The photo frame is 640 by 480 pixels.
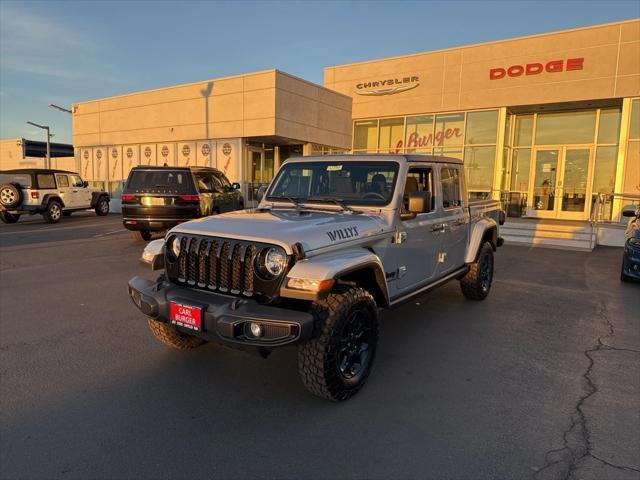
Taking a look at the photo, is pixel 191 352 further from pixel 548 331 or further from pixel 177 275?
pixel 548 331

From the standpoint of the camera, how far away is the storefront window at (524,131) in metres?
18.0

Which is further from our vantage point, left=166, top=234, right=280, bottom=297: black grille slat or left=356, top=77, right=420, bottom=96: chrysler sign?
left=356, top=77, right=420, bottom=96: chrysler sign

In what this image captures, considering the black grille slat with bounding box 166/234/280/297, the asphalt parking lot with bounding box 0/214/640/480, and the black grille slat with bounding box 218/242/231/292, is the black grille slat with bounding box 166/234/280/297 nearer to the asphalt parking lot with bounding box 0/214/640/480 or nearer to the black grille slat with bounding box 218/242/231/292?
the black grille slat with bounding box 218/242/231/292

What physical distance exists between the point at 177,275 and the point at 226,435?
4.56ft

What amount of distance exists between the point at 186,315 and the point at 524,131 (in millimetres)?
18188

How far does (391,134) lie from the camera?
2047 cm

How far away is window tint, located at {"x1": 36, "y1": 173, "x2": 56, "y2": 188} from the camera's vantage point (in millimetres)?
16141

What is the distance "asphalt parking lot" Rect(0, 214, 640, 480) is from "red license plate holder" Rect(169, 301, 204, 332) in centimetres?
62

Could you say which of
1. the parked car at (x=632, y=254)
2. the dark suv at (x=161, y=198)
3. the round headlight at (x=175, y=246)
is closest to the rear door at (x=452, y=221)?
the round headlight at (x=175, y=246)

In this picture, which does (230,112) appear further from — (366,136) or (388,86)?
(388,86)

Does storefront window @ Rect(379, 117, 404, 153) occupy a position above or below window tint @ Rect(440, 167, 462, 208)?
above

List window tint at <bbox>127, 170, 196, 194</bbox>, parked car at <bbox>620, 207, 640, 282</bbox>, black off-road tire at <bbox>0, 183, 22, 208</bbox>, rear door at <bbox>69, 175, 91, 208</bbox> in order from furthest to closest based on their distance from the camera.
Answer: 1. rear door at <bbox>69, 175, 91, 208</bbox>
2. black off-road tire at <bbox>0, 183, 22, 208</bbox>
3. window tint at <bbox>127, 170, 196, 194</bbox>
4. parked car at <bbox>620, 207, 640, 282</bbox>

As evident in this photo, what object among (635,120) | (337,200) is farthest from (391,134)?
(337,200)

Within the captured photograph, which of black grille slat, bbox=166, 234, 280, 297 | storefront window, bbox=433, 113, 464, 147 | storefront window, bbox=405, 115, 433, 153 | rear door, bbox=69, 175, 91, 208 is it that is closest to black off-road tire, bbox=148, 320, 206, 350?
black grille slat, bbox=166, 234, 280, 297
